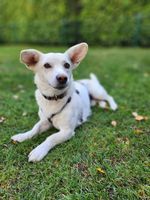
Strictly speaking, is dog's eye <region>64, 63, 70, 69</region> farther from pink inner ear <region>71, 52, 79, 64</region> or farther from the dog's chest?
the dog's chest

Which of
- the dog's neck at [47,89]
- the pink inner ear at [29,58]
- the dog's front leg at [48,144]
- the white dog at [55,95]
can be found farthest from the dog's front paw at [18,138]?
the pink inner ear at [29,58]

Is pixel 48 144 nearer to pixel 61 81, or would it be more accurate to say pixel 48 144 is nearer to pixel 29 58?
pixel 61 81

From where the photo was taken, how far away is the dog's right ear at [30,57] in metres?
3.38

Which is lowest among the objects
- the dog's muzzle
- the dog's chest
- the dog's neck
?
the dog's chest

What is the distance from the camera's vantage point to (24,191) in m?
2.74

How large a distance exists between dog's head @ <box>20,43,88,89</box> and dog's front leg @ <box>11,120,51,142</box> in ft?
1.94

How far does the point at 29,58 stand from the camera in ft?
11.3

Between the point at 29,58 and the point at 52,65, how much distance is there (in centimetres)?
29

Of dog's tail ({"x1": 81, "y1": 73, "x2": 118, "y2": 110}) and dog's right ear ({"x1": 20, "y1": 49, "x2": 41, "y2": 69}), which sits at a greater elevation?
dog's right ear ({"x1": 20, "y1": 49, "x2": 41, "y2": 69})

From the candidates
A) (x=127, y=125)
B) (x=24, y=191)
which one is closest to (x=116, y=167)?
(x=24, y=191)

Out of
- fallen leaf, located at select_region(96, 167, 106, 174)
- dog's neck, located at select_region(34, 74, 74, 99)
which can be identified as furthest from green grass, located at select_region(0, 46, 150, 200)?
dog's neck, located at select_region(34, 74, 74, 99)

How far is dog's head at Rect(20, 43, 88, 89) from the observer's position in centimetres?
322

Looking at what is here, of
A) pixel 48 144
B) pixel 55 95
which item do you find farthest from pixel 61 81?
pixel 48 144

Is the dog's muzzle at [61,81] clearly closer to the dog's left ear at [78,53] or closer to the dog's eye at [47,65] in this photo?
the dog's eye at [47,65]
